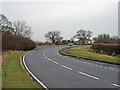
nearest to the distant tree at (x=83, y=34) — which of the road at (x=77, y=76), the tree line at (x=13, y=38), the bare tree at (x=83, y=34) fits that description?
the bare tree at (x=83, y=34)

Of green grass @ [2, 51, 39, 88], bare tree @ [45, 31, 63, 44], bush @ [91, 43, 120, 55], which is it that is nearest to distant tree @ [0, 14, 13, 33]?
bush @ [91, 43, 120, 55]

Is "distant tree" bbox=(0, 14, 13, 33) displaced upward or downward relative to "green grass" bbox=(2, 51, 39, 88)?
upward

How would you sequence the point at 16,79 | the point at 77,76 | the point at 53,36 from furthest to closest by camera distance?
the point at 53,36, the point at 77,76, the point at 16,79

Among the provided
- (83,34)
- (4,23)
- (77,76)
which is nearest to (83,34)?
(83,34)

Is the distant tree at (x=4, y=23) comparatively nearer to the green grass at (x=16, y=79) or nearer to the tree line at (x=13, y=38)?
the tree line at (x=13, y=38)

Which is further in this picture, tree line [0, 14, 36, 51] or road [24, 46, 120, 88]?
tree line [0, 14, 36, 51]

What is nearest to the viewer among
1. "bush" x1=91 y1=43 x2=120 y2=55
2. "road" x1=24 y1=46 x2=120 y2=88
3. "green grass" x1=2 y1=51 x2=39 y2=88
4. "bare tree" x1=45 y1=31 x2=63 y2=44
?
"green grass" x1=2 y1=51 x2=39 y2=88

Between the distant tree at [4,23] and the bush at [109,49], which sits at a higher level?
the distant tree at [4,23]

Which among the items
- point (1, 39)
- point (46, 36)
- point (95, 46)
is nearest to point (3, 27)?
point (1, 39)

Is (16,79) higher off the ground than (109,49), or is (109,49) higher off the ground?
(109,49)

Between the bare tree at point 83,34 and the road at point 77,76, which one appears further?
the bare tree at point 83,34

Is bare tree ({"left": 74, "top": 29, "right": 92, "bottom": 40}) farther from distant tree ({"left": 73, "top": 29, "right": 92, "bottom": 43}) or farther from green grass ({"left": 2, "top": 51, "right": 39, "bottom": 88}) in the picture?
green grass ({"left": 2, "top": 51, "right": 39, "bottom": 88})

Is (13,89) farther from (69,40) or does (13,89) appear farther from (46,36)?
(69,40)

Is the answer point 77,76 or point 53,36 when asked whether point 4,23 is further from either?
point 53,36
